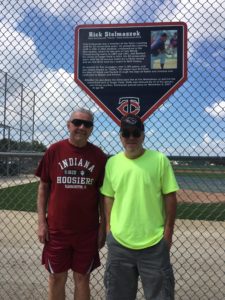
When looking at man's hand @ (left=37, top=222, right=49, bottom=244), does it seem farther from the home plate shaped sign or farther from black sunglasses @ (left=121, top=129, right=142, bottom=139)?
the home plate shaped sign

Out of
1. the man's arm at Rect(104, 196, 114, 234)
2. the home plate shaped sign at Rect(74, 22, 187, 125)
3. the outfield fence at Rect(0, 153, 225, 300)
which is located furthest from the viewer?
the outfield fence at Rect(0, 153, 225, 300)

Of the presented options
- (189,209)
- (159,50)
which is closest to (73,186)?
(159,50)

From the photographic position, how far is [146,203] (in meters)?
3.35

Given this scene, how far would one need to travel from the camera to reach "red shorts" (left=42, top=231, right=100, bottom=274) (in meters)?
3.71

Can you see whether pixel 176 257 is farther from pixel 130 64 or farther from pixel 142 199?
pixel 142 199

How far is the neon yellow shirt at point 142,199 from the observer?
3348mm

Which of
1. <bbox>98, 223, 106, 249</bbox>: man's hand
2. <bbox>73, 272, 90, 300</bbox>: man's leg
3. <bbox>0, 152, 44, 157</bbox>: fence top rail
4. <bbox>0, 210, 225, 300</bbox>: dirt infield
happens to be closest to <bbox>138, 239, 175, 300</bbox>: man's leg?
<bbox>98, 223, 106, 249</bbox>: man's hand

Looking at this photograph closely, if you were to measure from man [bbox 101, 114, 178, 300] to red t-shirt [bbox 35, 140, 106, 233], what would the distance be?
0.96ft

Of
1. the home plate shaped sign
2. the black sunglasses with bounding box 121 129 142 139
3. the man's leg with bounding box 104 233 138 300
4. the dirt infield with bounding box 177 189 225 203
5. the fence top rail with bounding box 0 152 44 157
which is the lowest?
the dirt infield with bounding box 177 189 225 203

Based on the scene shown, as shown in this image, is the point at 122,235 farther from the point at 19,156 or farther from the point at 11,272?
the point at 11,272

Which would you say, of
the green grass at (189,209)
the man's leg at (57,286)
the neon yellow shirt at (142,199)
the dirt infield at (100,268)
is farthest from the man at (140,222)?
the green grass at (189,209)

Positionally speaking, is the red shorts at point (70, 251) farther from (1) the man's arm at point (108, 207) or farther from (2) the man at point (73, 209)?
(1) the man's arm at point (108, 207)

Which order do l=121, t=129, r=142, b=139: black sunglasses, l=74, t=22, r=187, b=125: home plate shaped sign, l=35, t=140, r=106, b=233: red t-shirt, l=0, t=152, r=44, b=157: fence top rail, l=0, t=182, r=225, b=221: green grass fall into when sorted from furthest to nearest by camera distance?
l=0, t=182, r=225, b=221: green grass < l=0, t=152, r=44, b=157: fence top rail < l=74, t=22, r=187, b=125: home plate shaped sign < l=35, t=140, r=106, b=233: red t-shirt < l=121, t=129, r=142, b=139: black sunglasses

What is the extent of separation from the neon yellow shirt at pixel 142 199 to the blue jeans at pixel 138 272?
61 mm
